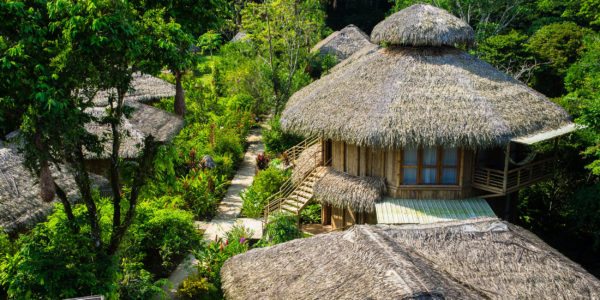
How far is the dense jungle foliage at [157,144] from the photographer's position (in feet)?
28.5

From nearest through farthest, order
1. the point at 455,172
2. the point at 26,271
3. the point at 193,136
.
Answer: the point at 26,271, the point at 455,172, the point at 193,136

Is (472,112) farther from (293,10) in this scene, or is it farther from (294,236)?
(293,10)

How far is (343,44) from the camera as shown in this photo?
126 feet

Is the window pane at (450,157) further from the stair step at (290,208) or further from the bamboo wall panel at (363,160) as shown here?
the stair step at (290,208)

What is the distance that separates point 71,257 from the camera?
391 inches

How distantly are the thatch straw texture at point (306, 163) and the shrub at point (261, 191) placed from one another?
677 millimetres

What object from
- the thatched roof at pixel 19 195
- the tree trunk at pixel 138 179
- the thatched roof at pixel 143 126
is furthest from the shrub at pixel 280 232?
the thatched roof at pixel 143 126

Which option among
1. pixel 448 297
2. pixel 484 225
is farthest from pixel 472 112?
pixel 448 297

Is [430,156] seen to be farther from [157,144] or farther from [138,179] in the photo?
[138,179]

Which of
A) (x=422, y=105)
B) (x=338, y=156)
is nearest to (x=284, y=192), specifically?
(x=338, y=156)

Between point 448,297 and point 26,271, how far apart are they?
24.8 feet

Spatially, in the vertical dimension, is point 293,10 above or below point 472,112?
above

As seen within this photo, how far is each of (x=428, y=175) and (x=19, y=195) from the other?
Answer: 1140 cm

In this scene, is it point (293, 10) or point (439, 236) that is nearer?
point (439, 236)
